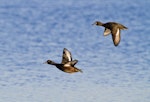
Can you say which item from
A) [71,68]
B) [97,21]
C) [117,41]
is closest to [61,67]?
[71,68]

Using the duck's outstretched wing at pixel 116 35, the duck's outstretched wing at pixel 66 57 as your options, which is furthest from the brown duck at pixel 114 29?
the duck's outstretched wing at pixel 66 57

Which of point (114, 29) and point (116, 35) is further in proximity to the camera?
point (114, 29)

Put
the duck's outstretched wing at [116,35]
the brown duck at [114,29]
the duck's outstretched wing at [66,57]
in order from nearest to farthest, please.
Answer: the duck's outstretched wing at [66,57] → the duck's outstretched wing at [116,35] → the brown duck at [114,29]

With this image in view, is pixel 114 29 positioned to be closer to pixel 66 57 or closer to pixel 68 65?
pixel 66 57

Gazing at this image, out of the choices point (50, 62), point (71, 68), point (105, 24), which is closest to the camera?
point (71, 68)

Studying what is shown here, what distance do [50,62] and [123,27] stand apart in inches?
194

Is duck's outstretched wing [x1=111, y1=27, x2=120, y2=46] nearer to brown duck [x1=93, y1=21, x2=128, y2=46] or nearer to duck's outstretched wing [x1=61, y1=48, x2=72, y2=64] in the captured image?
brown duck [x1=93, y1=21, x2=128, y2=46]

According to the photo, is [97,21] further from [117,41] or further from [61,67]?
[61,67]

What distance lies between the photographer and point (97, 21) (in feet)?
102

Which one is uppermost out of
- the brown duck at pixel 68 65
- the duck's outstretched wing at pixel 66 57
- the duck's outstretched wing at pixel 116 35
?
the duck's outstretched wing at pixel 116 35

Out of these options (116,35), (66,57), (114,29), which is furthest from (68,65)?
(114,29)

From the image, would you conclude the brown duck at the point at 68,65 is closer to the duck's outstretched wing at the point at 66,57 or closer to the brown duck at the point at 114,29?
the duck's outstretched wing at the point at 66,57

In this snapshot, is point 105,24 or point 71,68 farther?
point 105,24

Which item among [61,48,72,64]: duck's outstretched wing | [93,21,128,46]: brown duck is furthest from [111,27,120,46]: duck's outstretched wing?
[61,48,72,64]: duck's outstretched wing
